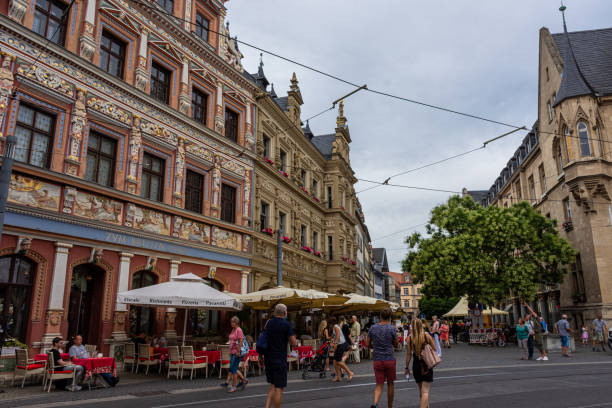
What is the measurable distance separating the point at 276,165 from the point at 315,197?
307 inches

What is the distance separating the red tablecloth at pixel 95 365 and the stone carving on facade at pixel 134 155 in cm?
613

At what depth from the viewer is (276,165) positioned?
84.7 feet

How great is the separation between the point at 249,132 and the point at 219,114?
260cm

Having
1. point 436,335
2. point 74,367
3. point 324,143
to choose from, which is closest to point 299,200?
point 324,143

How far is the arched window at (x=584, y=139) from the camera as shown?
28.3 metres

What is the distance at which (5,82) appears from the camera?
12.1 meters

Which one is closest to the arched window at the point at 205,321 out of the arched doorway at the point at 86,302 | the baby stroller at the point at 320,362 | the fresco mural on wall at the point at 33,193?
the arched doorway at the point at 86,302

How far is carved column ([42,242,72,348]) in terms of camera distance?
1238 centimetres

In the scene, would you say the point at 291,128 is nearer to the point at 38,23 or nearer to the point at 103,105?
the point at 103,105

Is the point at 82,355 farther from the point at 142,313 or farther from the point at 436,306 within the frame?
the point at 436,306

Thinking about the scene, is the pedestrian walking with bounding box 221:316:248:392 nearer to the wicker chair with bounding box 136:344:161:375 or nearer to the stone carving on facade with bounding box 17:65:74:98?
the wicker chair with bounding box 136:344:161:375

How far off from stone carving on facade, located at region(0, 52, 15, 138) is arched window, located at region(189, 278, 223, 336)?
954 centimetres

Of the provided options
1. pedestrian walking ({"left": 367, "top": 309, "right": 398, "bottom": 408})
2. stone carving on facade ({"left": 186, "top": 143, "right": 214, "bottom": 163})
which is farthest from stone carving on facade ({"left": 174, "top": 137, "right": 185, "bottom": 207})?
pedestrian walking ({"left": 367, "top": 309, "right": 398, "bottom": 408})

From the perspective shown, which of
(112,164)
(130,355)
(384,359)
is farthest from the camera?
(112,164)
